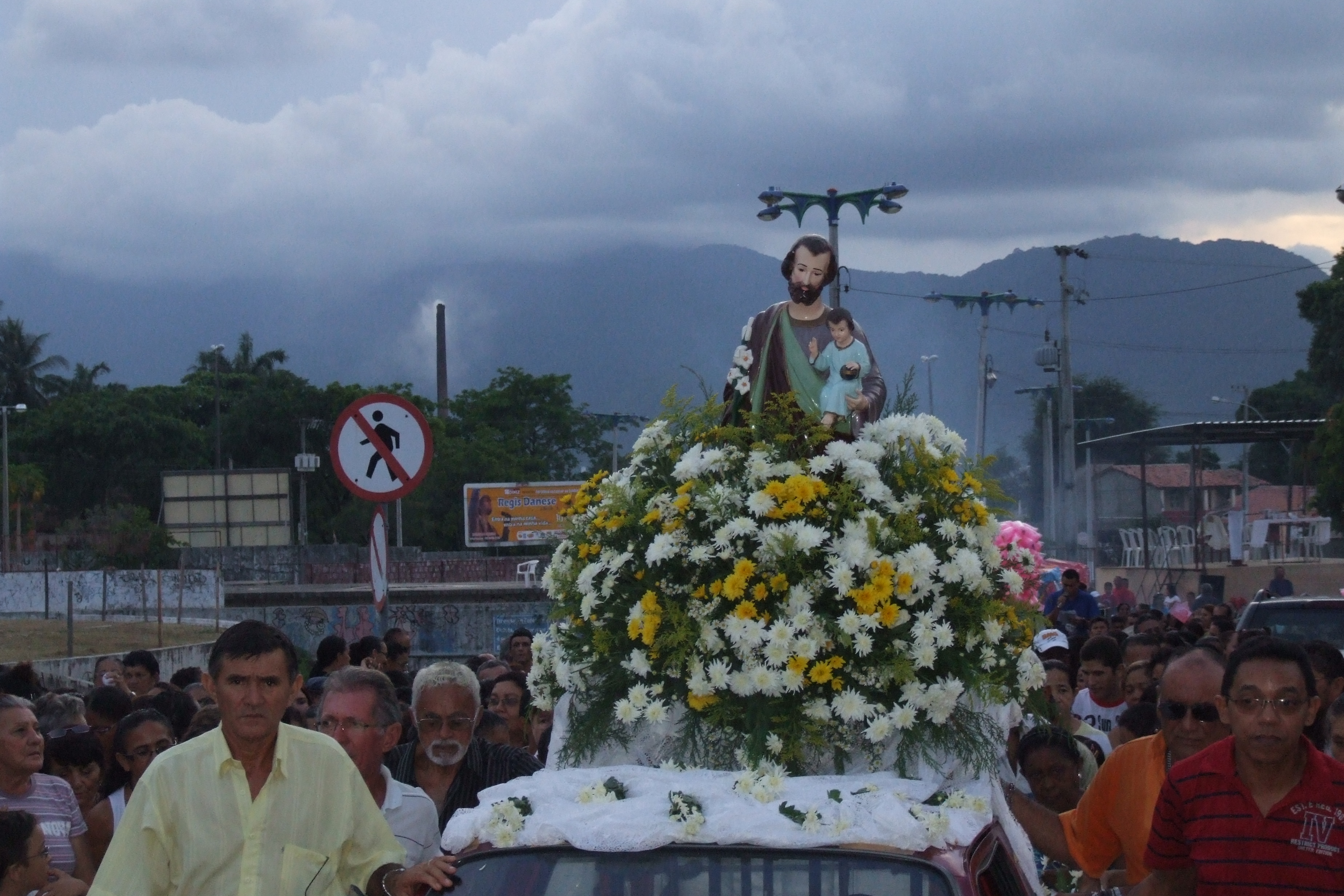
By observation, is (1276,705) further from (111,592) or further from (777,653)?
(111,592)

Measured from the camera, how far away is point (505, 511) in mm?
53781

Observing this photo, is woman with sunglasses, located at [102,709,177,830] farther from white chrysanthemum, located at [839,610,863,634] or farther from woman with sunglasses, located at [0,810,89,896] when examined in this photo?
white chrysanthemum, located at [839,610,863,634]

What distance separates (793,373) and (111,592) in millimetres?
35772

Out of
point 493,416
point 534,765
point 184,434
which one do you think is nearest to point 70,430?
point 184,434

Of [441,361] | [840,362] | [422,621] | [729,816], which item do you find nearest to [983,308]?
[422,621]

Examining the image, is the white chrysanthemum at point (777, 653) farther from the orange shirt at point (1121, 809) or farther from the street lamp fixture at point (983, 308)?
the street lamp fixture at point (983, 308)

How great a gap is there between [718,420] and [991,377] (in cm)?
3442

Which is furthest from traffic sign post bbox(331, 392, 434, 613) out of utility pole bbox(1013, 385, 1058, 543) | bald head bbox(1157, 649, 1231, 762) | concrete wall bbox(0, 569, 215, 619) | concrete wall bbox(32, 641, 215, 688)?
utility pole bbox(1013, 385, 1058, 543)

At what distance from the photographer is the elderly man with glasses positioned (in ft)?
16.6

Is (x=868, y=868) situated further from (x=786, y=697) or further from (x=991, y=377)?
(x=991, y=377)

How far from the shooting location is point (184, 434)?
78.4 meters

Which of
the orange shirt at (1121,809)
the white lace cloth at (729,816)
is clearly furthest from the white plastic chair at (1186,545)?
the white lace cloth at (729,816)

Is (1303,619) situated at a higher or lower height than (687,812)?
lower

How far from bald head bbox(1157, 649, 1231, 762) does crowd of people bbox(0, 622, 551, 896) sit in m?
2.27
